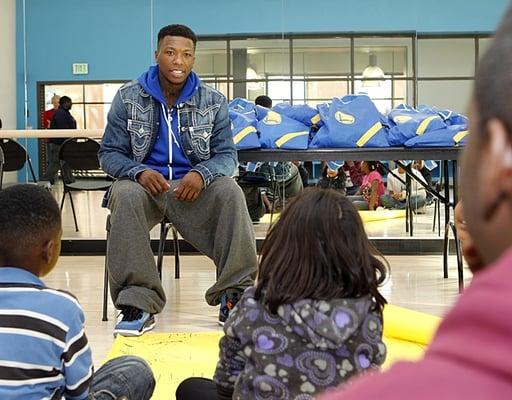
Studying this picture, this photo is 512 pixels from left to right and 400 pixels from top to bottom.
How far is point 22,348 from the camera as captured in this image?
4.51 ft

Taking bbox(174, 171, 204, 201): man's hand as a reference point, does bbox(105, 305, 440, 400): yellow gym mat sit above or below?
below

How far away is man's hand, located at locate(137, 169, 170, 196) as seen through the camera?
3.06 m

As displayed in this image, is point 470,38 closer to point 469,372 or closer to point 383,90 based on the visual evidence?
point 383,90

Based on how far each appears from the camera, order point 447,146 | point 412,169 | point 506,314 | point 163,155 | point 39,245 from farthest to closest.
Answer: point 412,169 < point 447,146 < point 163,155 < point 39,245 < point 506,314

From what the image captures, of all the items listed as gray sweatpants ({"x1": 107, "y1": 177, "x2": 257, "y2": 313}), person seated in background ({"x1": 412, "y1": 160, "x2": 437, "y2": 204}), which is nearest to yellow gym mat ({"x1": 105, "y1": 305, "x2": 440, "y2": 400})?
gray sweatpants ({"x1": 107, "y1": 177, "x2": 257, "y2": 313})

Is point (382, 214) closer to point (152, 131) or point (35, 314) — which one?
point (152, 131)

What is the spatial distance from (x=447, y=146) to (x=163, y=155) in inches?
49.1

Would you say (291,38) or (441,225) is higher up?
(291,38)

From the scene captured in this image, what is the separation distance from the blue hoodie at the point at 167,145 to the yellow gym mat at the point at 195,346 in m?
0.64

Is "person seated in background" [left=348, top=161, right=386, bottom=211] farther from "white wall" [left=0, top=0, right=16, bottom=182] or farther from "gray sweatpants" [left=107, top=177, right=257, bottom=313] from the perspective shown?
"white wall" [left=0, top=0, right=16, bottom=182]

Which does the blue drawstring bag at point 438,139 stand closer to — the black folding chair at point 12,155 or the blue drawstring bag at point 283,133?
the blue drawstring bag at point 283,133

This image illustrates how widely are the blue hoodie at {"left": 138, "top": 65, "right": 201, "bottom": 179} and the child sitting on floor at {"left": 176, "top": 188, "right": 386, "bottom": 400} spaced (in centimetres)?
171

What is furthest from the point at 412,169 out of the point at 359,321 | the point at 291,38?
the point at 359,321

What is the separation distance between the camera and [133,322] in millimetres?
2949
